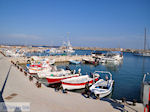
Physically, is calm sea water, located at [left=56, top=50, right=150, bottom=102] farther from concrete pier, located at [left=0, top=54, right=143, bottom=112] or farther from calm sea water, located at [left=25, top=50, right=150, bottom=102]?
concrete pier, located at [left=0, top=54, right=143, bottom=112]

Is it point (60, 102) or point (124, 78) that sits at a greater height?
point (60, 102)

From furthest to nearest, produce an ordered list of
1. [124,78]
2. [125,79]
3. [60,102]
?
1. [124,78]
2. [125,79]
3. [60,102]

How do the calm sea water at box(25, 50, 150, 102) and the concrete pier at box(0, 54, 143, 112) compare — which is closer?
the concrete pier at box(0, 54, 143, 112)

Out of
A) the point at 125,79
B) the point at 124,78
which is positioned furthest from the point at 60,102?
the point at 124,78

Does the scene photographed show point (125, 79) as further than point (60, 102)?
Yes

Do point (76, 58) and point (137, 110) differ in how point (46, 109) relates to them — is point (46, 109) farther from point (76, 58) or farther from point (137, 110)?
point (76, 58)

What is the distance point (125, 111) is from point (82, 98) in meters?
3.67

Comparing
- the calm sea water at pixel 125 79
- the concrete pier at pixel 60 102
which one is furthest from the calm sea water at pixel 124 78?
the concrete pier at pixel 60 102

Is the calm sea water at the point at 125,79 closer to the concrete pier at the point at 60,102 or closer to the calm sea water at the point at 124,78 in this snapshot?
the calm sea water at the point at 124,78

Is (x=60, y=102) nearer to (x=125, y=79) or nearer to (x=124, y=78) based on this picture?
(x=125, y=79)

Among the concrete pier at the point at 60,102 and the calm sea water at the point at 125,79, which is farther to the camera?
the calm sea water at the point at 125,79

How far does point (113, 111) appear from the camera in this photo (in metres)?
8.76

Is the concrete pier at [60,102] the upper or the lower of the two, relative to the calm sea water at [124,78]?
upper

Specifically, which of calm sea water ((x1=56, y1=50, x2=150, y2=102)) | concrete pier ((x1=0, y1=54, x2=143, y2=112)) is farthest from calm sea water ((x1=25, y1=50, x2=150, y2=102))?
concrete pier ((x1=0, y1=54, x2=143, y2=112))
